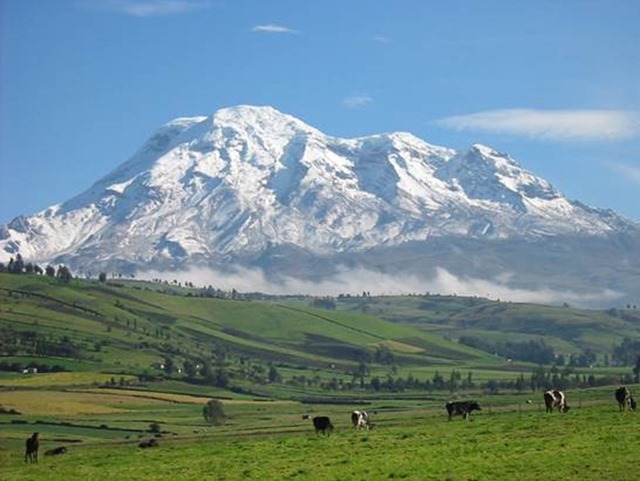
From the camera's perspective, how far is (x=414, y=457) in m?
46.3

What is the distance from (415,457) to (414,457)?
52mm

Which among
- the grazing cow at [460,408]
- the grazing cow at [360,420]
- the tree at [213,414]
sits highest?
the grazing cow at [460,408]

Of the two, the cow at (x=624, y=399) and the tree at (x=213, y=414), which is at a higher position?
the cow at (x=624, y=399)

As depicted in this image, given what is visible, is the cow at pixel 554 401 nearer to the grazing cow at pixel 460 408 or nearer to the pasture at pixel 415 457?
the pasture at pixel 415 457

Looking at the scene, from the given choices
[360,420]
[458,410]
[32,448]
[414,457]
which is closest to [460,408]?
[458,410]

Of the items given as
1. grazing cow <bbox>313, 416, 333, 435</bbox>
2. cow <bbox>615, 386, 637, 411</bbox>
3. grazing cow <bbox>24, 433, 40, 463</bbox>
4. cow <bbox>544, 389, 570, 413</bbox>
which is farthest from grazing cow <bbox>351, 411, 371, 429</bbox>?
grazing cow <bbox>24, 433, 40, 463</bbox>

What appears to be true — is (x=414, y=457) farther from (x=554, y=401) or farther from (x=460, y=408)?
(x=460, y=408)

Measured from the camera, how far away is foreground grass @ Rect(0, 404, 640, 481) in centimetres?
4181

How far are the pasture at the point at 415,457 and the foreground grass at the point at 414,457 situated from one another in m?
0.05

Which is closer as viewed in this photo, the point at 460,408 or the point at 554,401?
the point at 554,401

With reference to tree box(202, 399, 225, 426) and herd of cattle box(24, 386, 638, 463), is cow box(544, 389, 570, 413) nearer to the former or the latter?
herd of cattle box(24, 386, 638, 463)

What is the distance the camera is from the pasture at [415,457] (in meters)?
41.8

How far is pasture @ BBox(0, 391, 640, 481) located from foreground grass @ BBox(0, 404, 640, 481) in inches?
1.8

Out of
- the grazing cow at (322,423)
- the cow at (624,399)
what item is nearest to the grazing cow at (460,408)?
the grazing cow at (322,423)
